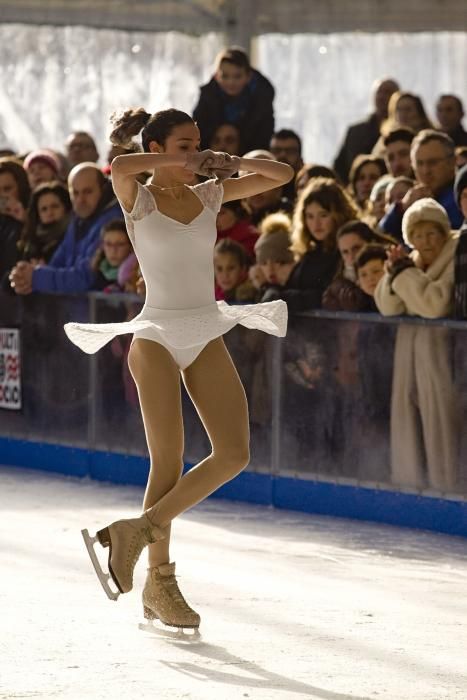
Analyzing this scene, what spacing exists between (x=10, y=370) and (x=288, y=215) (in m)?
1.92

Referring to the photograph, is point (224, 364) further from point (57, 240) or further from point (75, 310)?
point (57, 240)

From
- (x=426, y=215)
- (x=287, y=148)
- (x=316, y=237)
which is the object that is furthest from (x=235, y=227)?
(x=426, y=215)

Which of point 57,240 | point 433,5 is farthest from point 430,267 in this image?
point 433,5

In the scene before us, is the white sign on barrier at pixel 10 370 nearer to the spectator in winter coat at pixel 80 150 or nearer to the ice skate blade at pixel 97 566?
the spectator in winter coat at pixel 80 150

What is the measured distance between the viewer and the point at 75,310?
10570mm

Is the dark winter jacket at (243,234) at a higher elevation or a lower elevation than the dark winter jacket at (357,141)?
lower

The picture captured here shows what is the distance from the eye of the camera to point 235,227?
1030 centimetres

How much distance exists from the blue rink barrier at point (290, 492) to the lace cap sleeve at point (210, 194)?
2.54 metres

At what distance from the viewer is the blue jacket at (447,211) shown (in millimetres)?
9562

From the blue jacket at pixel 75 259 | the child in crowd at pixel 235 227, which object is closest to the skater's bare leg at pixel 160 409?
the child in crowd at pixel 235 227

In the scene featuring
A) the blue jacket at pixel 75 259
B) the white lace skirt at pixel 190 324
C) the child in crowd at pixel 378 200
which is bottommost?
the white lace skirt at pixel 190 324

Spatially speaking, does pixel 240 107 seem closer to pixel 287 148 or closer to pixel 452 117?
pixel 287 148

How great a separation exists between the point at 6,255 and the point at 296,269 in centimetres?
258

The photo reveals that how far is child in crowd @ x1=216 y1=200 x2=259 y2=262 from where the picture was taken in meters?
10.2
